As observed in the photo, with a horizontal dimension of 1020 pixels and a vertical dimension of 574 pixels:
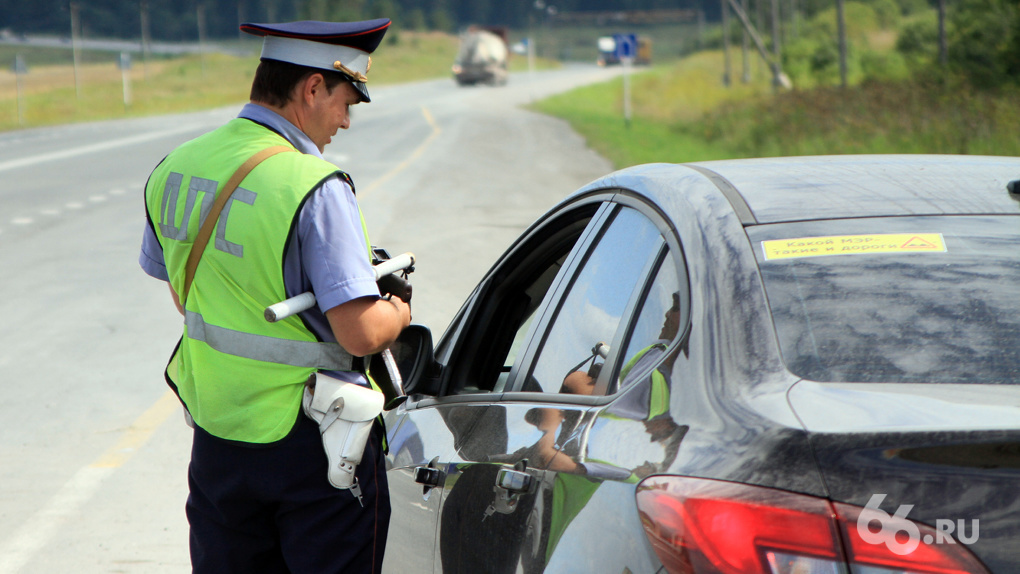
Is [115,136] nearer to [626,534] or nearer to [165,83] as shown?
[626,534]

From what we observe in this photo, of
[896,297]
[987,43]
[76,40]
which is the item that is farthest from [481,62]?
[896,297]

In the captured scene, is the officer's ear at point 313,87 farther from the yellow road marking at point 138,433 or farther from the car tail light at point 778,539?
the yellow road marking at point 138,433

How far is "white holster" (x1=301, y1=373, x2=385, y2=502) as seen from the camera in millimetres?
2490

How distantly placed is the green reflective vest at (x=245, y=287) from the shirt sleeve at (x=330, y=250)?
3cm

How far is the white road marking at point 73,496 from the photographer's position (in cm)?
429

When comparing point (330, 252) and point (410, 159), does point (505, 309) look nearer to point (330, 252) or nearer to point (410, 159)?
point (330, 252)

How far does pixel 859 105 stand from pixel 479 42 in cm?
5274

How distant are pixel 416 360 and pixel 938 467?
1539 mm

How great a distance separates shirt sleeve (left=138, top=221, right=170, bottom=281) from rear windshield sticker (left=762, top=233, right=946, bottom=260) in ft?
5.71

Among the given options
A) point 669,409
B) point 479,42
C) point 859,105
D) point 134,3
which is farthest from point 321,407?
point 134,3

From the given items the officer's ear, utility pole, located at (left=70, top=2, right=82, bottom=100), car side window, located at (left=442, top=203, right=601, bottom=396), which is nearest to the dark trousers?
car side window, located at (left=442, top=203, right=601, bottom=396)

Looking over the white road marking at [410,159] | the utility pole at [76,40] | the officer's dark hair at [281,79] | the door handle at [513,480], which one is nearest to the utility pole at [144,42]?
the utility pole at [76,40]

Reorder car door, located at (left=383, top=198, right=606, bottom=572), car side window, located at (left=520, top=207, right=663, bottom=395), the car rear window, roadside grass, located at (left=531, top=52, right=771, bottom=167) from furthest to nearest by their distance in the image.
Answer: roadside grass, located at (left=531, top=52, right=771, bottom=167), car door, located at (left=383, top=198, right=606, bottom=572), car side window, located at (left=520, top=207, right=663, bottom=395), the car rear window

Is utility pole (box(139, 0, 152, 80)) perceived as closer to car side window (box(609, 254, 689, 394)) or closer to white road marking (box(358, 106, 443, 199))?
white road marking (box(358, 106, 443, 199))
